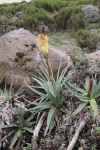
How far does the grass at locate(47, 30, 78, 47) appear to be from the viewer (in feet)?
18.8

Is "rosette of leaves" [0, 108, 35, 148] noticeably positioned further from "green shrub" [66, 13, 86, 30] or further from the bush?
"green shrub" [66, 13, 86, 30]

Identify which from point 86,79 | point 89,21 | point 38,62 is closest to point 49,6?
point 89,21

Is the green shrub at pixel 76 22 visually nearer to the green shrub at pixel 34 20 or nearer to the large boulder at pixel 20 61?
the green shrub at pixel 34 20

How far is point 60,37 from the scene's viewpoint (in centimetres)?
629

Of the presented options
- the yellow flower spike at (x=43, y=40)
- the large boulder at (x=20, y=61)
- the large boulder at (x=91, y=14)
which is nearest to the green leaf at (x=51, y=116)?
the yellow flower spike at (x=43, y=40)

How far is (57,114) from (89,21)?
724 cm

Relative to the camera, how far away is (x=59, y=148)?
1714 mm

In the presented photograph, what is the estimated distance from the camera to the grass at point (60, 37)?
573cm

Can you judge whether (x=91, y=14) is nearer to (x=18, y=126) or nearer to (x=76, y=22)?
(x=76, y=22)

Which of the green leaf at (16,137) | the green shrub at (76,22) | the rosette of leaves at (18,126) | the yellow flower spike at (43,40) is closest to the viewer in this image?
the yellow flower spike at (43,40)

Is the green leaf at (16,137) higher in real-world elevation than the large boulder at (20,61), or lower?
lower

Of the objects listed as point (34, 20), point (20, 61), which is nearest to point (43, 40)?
point (20, 61)

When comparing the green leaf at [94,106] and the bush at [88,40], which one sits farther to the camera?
the bush at [88,40]

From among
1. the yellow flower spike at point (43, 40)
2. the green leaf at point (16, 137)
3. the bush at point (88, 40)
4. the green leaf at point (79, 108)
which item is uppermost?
the yellow flower spike at point (43, 40)
